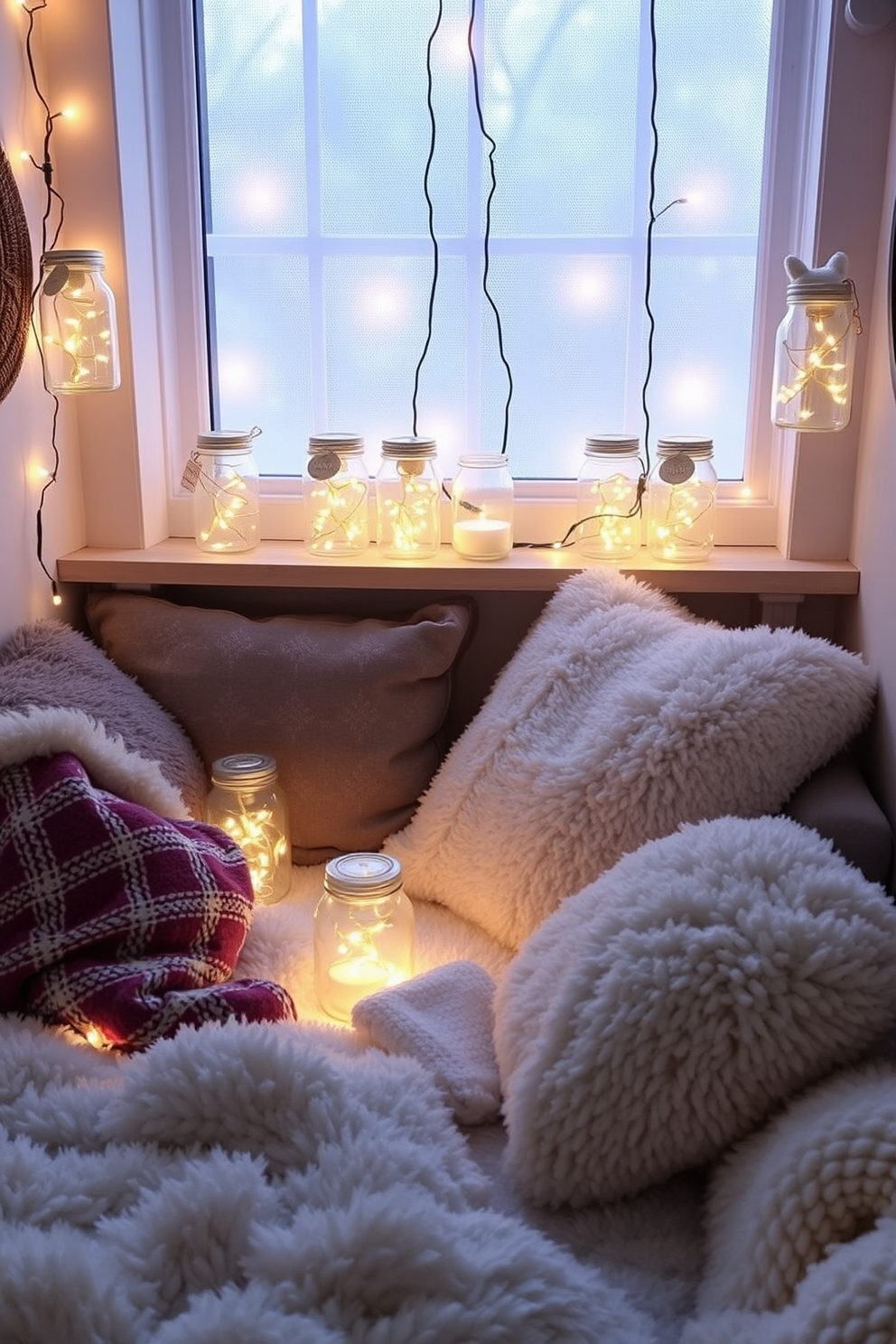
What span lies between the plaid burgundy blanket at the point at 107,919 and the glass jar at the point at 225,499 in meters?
0.56

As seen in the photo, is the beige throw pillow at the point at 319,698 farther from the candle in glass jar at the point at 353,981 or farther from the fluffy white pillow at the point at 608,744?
the candle in glass jar at the point at 353,981

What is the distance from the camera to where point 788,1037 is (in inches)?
42.4

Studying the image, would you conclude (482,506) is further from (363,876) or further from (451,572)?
(363,876)

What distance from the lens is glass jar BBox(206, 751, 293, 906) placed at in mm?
1664

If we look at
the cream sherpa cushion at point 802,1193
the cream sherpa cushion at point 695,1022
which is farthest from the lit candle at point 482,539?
the cream sherpa cushion at point 802,1193

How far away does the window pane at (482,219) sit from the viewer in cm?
181

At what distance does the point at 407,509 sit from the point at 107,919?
0.81 m

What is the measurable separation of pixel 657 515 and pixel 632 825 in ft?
1.94

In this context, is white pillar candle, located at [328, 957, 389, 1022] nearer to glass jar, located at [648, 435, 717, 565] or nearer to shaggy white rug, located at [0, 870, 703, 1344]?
shaggy white rug, located at [0, 870, 703, 1344]

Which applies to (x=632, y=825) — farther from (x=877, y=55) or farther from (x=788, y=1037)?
(x=877, y=55)

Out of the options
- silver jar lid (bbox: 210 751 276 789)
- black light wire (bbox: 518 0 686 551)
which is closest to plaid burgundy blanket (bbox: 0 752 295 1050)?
silver jar lid (bbox: 210 751 276 789)

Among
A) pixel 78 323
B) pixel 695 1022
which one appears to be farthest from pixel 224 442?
pixel 695 1022

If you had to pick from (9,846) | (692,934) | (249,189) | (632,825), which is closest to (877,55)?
(249,189)

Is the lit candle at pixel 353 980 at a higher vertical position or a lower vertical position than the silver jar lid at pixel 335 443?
lower
